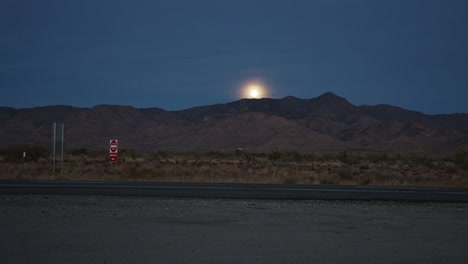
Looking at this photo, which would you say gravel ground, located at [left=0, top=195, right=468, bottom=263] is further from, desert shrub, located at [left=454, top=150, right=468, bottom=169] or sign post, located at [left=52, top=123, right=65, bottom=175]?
desert shrub, located at [left=454, top=150, right=468, bottom=169]

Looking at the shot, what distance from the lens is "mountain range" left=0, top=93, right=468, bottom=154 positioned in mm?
124812

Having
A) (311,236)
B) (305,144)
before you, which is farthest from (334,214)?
(305,144)

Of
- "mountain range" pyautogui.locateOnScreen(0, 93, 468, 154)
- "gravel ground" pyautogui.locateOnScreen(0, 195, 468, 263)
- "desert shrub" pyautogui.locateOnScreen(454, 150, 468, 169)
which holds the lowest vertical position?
"gravel ground" pyautogui.locateOnScreen(0, 195, 468, 263)

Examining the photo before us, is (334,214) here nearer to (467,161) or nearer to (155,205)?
(155,205)

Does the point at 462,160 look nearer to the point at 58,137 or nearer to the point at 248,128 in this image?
the point at 58,137

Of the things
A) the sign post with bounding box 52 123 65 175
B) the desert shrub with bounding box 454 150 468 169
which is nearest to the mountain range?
the desert shrub with bounding box 454 150 468 169

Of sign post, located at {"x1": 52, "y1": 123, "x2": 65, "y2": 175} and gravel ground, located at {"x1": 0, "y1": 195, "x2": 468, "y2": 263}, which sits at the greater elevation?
sign post, located at {"x1": 52, "y1": 123, "x2": 65, "y2": 175}

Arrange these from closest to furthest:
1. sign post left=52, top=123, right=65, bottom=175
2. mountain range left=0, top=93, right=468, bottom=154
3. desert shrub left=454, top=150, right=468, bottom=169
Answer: sign post left=52, top=123, right=65, bottom=175 < desert shrub left=454, top=150, right=468, bottom=169 < mountain range left=0, top=93, right=468, bottom=154

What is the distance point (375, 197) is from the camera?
20750 millimetres

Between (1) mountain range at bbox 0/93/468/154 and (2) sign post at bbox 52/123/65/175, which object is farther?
(1) mountain range at bbox 0/93/468/154

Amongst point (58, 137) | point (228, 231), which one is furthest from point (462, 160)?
point (228, 231)

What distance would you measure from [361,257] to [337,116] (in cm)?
14918

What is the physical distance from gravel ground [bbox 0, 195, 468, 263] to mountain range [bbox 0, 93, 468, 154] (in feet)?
325

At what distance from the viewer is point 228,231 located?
508 inches
